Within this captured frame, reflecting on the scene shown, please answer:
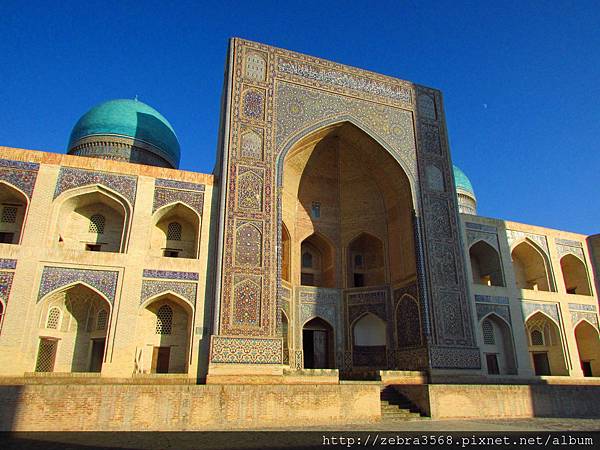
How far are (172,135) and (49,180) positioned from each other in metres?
6.27

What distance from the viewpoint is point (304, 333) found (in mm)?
11430

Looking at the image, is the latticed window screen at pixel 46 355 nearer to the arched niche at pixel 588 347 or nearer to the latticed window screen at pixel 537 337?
the latticed window screen at pixel 537 337

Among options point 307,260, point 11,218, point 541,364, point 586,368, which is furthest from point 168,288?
point 586,368

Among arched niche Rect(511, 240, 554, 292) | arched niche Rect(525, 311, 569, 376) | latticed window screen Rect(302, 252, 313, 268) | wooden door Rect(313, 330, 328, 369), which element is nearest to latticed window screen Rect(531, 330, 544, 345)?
arched niche Rect(525, 311, 569, 376)

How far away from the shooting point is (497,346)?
11688mm

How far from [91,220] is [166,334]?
2.81 metres

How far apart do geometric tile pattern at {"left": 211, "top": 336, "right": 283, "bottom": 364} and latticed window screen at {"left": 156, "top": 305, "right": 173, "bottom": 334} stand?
58.6 inches

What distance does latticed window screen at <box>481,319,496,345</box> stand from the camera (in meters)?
11.6

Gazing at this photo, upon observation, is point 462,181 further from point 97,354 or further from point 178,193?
point 97,354

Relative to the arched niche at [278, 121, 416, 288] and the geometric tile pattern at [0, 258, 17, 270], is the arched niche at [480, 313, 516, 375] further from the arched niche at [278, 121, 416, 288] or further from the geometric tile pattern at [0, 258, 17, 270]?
the geometric tile pattern at [0, 258, 17, 270]

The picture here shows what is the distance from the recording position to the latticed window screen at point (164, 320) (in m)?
9.23

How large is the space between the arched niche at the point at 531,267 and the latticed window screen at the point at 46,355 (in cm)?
1135

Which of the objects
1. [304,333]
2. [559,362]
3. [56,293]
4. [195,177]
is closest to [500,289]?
[559,362]

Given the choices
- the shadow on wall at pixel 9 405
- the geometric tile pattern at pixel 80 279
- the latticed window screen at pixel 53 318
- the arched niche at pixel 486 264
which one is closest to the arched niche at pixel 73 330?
the latticed window screen at pixel 53 318
